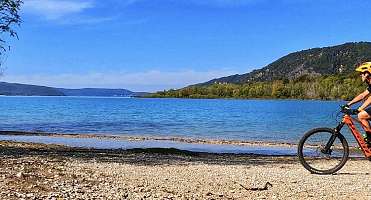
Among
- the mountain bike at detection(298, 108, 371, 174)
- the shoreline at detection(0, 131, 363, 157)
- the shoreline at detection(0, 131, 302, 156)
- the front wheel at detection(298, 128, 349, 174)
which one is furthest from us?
the shoreline at detection(0, 131, 302, 156)

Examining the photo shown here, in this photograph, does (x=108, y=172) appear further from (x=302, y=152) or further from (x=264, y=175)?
(x=302, y=152)

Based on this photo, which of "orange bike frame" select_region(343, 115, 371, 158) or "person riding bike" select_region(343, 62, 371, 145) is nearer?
"person riding bike" select_region(343, 62, 371, 145)

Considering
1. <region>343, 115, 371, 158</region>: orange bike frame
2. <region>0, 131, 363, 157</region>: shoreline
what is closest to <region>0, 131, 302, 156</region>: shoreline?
<region>0, 131, 363, 157</region>: shoreline

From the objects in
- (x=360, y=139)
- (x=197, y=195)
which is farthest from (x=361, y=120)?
(x=197, y=195)

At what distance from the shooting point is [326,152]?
1292cm

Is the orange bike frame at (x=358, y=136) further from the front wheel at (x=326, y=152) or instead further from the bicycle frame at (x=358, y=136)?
the front wheel at (x=326, y=152)

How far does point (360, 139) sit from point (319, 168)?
1.24 m

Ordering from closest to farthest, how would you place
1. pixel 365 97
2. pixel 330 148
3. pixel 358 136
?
pixel 365 97
pixel 358 136
pixel 330 148

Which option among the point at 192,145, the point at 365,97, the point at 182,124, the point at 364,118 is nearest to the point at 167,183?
the point at 364,118

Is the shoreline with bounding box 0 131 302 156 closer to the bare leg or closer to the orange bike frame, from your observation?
the orange bike frame

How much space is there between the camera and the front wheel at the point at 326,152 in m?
12.9

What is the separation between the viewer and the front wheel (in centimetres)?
1290

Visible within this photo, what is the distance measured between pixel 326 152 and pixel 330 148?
5.7 inches

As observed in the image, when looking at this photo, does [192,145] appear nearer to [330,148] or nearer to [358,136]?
[330,148]
